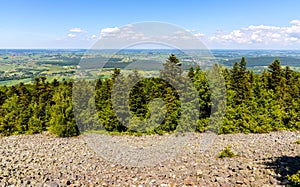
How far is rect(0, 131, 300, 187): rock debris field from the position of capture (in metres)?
15.6

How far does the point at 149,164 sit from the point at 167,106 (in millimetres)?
13353

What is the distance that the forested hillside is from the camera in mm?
32344

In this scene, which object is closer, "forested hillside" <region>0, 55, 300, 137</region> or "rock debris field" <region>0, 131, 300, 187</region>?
"rock debris field" <region>0, 131, 300, 187</region>

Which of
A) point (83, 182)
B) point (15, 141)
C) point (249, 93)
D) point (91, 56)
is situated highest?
point (91, 56)

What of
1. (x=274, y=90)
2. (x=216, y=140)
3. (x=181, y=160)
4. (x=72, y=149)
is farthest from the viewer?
(x=274, y=90)

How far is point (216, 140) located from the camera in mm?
29453

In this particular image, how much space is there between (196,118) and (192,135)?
2665 mm

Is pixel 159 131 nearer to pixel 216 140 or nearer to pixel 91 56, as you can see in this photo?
pixel 216 140

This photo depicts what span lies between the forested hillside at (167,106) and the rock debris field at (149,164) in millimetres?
3653

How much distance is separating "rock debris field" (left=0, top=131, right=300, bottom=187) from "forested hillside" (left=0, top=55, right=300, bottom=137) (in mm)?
3653

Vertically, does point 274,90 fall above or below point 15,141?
above

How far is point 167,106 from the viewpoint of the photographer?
32.8m

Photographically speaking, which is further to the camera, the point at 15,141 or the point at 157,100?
A: the point at 157,100

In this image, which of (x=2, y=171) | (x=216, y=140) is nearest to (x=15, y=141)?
(x=2, y=171)
